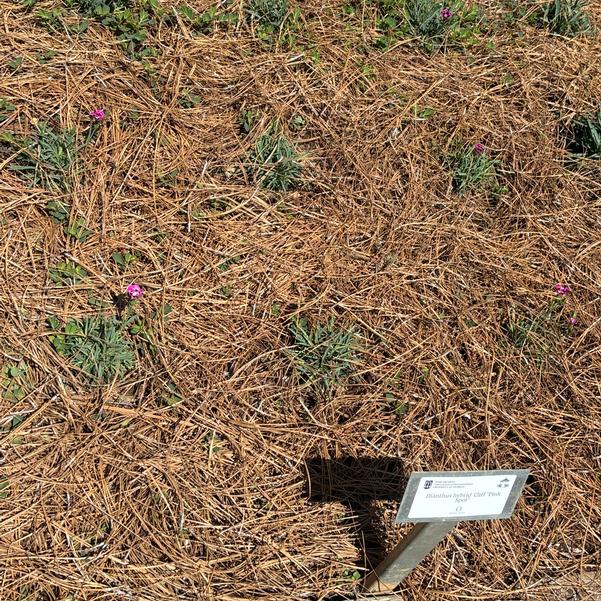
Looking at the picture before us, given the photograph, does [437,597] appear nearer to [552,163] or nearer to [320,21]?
[552,163]

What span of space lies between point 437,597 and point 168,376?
1173mm

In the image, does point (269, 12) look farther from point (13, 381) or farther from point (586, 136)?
point (13, 381)

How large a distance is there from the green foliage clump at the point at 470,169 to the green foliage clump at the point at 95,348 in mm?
1685

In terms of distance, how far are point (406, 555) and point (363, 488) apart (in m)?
0.41

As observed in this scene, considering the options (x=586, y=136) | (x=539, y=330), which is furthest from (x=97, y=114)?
(x=586, y=136)

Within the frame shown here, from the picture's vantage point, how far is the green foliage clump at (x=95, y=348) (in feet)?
8.01

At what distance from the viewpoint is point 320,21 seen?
355cm

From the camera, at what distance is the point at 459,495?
5.87 ft

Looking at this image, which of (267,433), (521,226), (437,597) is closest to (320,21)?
(521,226)

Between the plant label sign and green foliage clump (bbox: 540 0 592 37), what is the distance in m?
3.09

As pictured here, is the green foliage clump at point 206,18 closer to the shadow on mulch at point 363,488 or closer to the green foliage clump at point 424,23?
the green foliage clump at point 424,23

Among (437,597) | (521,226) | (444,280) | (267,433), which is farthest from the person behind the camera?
(521,226)

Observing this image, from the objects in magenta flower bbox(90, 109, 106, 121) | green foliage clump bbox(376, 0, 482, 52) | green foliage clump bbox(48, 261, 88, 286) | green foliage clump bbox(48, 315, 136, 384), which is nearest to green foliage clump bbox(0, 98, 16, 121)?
magenta flower bbox(90, 109, 106, 121)

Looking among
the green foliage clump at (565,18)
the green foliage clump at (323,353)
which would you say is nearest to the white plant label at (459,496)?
the green foliage clump at (323,353)
